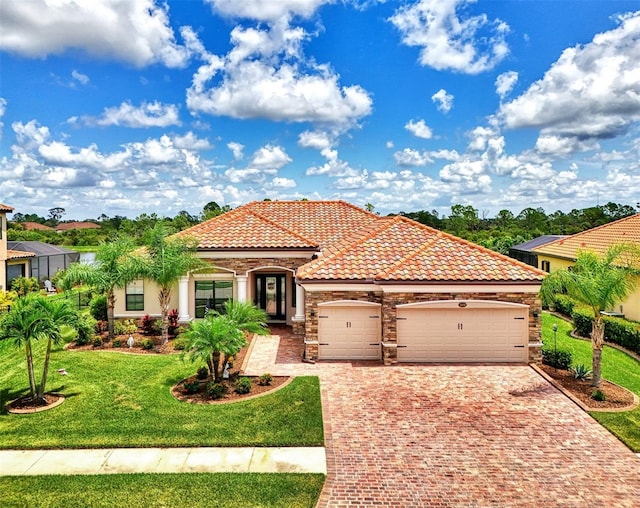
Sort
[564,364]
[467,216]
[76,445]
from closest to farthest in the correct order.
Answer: [76,445], [564,364], [467,216]

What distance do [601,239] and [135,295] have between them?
2712 centimetres

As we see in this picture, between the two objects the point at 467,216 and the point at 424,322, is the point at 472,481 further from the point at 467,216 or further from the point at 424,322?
the point at 467,216

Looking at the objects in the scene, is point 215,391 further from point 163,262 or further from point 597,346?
point 597,346

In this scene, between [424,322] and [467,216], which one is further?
[467,216]

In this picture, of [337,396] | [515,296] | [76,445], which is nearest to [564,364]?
[515,296]

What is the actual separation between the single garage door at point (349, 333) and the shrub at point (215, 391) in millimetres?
4338

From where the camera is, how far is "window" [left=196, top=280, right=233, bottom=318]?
21.7 m

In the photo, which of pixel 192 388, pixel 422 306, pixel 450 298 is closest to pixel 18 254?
pixel 192 388

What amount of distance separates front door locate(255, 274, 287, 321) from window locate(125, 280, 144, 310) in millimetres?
5466

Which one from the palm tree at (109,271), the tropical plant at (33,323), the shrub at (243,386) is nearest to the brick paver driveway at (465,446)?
the shrub at (243,386)

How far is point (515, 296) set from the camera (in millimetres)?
16016

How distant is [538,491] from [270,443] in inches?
217

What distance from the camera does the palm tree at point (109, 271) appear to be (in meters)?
18.3

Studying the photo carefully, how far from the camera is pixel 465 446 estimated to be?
10.2m
